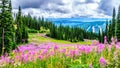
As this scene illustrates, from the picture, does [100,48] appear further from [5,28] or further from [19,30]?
[19,30]

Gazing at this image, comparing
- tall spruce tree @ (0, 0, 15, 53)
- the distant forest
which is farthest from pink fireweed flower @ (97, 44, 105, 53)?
tall spruce tree @ (0, 0, 15, 53)

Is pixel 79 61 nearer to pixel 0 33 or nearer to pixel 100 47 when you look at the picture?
pixel 100 47

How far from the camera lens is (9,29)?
47.8 metres

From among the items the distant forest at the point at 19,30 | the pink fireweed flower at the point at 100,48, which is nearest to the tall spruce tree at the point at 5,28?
the distant forest at the point at 19,30

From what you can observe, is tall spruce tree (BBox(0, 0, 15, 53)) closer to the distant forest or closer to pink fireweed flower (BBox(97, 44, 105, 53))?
the distant forest

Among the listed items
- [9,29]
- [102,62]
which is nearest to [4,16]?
[9,29]

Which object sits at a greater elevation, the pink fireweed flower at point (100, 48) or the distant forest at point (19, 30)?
the pink fireweed flower at point (100, 48)

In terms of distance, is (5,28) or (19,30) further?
(19,30)

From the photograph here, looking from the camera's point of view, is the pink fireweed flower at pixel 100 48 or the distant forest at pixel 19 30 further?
the distant forest at pixel 19 30

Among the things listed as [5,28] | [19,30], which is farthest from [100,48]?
[19,30]

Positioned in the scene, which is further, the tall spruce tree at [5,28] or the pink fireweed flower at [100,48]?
the tall spruce tree at [5,28]

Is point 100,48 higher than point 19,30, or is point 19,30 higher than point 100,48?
point 100,48

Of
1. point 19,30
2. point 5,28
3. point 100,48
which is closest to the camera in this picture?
point 100,48

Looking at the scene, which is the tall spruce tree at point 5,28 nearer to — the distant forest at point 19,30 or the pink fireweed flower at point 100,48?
the distant forest at point 19,30
